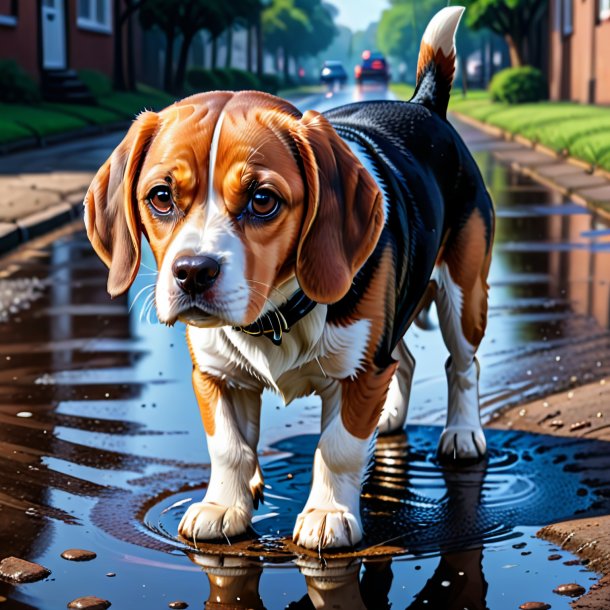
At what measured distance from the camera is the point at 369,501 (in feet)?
15.7

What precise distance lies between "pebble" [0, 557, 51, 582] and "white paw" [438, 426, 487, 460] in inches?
72.4

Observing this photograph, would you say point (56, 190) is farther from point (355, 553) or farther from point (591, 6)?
point (591, 6)

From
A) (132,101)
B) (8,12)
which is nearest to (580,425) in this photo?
(8,12)

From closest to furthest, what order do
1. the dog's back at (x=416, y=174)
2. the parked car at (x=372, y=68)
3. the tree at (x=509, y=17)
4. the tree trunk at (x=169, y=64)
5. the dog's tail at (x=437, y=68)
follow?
the dog's back at (x=416, y=174), the dog's tail at (x=437, y=68), the tree at (x=509, y=17), the tree trunk at (x=169, y=64), the parked car at (x=372, y=68)

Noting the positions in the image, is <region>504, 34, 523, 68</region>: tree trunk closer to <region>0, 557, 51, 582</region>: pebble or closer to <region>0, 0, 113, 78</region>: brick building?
<region>0, 0, 113, 78</region>: brick building

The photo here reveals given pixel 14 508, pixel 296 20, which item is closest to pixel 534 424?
pixel 14 508

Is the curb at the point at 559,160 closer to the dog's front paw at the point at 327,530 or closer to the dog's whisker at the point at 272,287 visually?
the dog's front paw at the point at 327,530

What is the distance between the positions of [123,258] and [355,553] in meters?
1.17

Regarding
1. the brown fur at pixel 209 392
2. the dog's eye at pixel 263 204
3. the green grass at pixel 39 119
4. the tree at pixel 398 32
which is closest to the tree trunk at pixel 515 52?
the green grass at pixel 39 119

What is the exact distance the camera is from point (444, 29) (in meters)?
5.52

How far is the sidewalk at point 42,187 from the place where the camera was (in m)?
13.2

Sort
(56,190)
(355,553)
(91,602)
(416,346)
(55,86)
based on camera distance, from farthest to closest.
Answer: (55,86) < (56,190) < (416,346) < (355,553) < (91,602)

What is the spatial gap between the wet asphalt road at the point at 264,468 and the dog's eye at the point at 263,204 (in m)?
1.11

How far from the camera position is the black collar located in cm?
396
